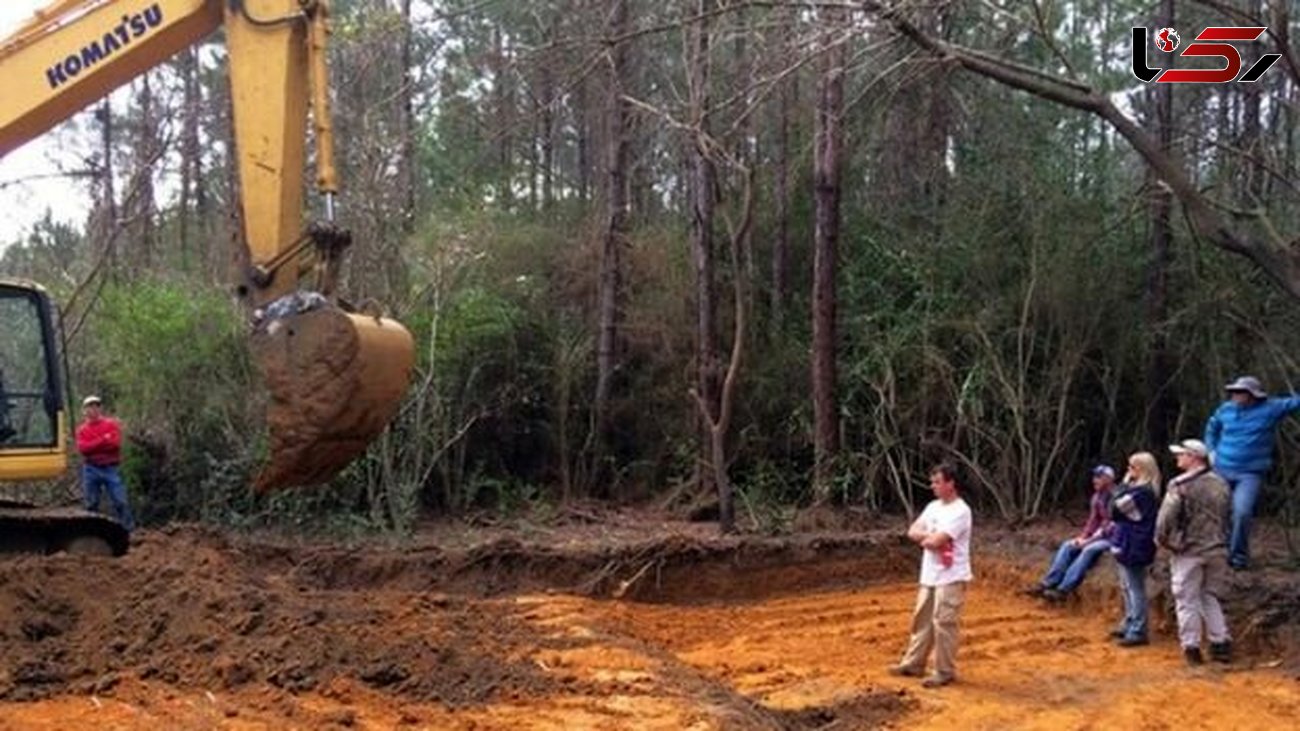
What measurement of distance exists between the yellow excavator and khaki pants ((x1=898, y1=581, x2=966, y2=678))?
3.74m

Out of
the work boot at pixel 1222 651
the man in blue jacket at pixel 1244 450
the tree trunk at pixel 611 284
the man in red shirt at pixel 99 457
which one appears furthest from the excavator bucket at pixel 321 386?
the tree trunk at pixel 611 284

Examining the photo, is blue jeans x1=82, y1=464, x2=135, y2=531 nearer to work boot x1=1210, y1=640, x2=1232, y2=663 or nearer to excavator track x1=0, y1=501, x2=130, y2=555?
excavator track x1=0, y1=501, x2=130, y2=555

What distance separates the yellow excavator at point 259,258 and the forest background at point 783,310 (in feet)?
12.2

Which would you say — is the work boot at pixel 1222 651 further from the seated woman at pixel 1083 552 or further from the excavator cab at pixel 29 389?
the excavator cab at pixel 29 389

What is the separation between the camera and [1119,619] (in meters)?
11.1

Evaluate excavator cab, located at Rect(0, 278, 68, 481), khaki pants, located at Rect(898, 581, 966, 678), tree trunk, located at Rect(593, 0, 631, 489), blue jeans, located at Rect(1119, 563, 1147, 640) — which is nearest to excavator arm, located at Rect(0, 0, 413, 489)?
excavator cab, located at Rect(0, 278, 68, 481)

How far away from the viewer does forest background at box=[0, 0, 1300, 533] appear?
1541cm

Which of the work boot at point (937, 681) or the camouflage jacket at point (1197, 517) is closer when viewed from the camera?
the work boot at point (937, 681)

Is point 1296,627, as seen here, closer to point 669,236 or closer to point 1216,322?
point 1216,322

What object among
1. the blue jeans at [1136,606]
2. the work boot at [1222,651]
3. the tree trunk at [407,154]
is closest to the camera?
the work boot at [1222,651]

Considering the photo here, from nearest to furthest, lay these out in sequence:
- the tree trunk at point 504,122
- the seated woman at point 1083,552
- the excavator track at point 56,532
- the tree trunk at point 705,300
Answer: the excavator track at point 56,532
the seated woman at point 1083,552
the tree trunk at point 705,300
the tree trunk at point 504,122

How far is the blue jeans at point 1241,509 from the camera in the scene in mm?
11422

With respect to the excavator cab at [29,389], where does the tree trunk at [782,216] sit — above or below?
above

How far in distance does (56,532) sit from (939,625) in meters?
6.32
